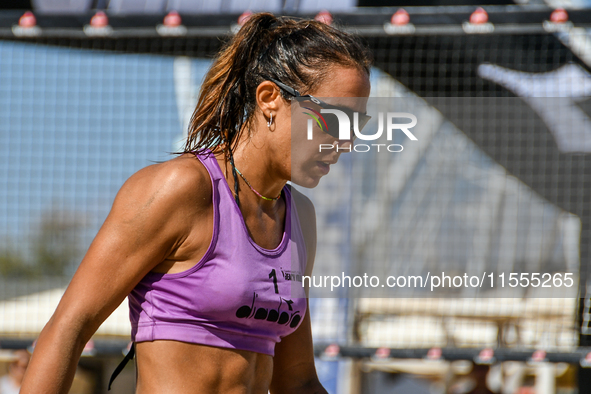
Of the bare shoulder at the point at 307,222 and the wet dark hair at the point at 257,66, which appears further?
the bare shoulder at the point at 307,222

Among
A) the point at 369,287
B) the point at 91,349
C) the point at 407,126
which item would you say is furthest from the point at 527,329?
the point at 91,349

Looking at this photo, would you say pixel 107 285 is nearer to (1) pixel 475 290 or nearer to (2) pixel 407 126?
(2) pixel 407 126

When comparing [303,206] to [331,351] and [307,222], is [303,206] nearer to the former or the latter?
[307,222]

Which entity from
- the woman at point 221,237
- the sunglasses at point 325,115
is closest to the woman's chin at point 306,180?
the woman at point 221,237

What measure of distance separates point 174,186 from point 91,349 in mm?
2154

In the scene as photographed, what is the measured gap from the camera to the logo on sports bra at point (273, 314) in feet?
4.22

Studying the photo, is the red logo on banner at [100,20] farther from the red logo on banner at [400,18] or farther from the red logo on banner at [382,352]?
the red logo on banner at [382,352]

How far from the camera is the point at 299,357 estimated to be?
5.62ft

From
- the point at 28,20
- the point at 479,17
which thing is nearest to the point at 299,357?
the point at 479,17

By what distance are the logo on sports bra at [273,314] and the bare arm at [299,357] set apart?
254mm

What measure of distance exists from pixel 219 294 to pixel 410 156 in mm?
2259

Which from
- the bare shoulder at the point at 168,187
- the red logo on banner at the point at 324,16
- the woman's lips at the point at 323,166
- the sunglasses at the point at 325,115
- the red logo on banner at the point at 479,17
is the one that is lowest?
the bare shoulder at the point at 168,187

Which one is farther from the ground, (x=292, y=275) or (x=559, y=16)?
(x=559, y=16)

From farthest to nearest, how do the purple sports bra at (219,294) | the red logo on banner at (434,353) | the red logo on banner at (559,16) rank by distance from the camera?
the red logo on banner at (434,353), the red logo on banner at (559,16), the purple sports bra at (219,294)
